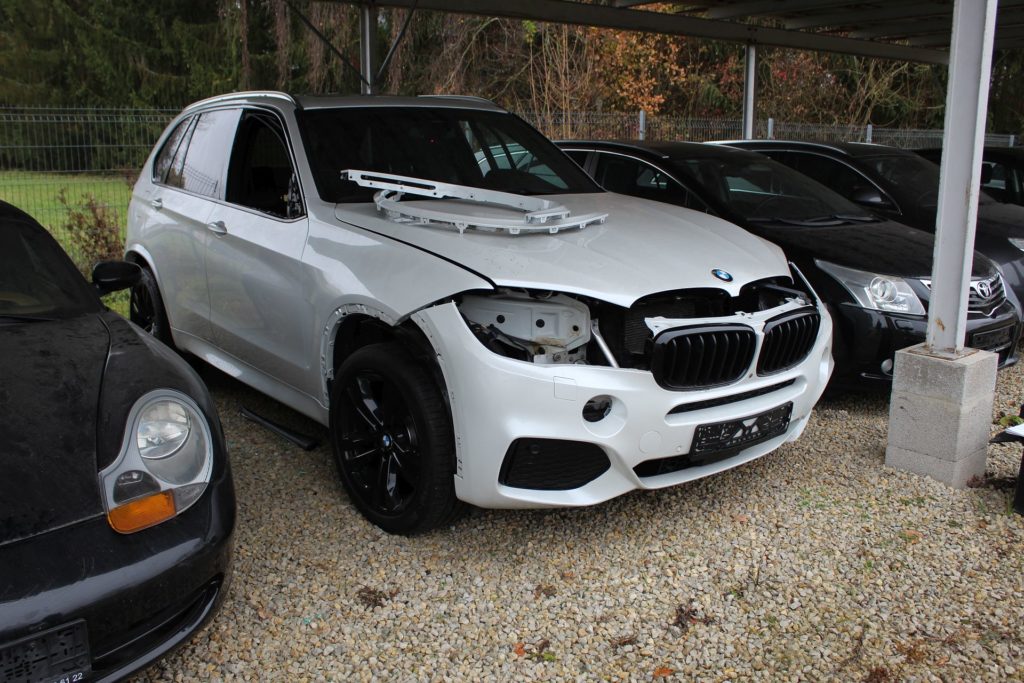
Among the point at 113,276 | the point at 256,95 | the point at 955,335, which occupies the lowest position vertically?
the point at 955,335

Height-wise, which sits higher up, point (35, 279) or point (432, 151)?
point (432, 151)

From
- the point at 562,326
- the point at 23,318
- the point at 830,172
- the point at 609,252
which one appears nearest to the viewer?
the point at 23,318

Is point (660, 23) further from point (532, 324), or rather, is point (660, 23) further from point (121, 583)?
point (121, 583)

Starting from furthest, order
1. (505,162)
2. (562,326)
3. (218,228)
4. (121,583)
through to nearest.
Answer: (505,162)
(218,228)
(562,326)
(121,583)

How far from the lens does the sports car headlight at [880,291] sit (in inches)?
196

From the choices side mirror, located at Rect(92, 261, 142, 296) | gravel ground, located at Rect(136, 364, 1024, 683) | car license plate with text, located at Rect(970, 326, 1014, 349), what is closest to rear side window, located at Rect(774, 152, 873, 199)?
car license plate with text, located at Rect(970, 326, 1014, 349)

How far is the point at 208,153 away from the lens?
4.94m

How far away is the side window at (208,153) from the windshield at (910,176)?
17.0 ft

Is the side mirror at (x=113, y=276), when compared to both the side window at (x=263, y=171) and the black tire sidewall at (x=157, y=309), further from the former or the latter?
the black tire sidewall at (x=157, y=309)

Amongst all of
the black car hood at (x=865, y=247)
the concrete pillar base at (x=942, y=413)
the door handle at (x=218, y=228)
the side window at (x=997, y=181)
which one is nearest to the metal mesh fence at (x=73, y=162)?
the door handle at (x=218, y=228)

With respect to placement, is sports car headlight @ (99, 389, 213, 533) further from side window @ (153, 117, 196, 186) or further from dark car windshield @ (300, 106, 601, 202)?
side window @ (153, 117, 196, 186)

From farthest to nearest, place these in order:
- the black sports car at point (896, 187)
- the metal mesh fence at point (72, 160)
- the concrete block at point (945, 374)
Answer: the metal mesh fence at point (72, 160), the black sports car at point (896, 187), the concrete block at point (945, 374)

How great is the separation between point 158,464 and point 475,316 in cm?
126

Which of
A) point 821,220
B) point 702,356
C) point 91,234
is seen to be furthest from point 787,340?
point 91,234
